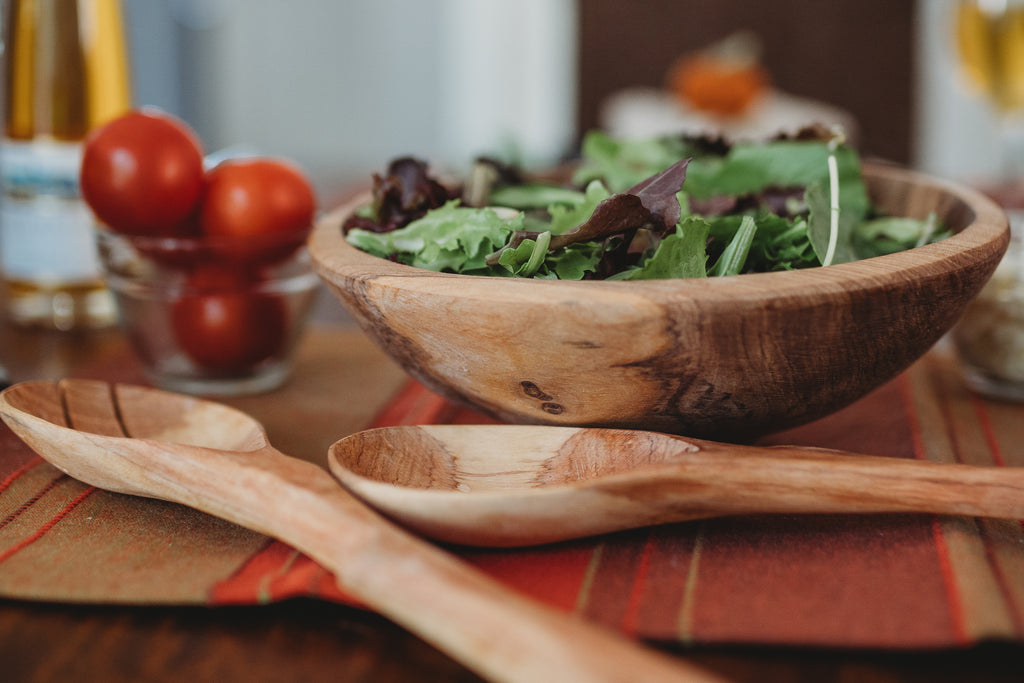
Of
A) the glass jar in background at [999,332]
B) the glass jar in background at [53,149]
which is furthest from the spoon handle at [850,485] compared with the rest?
the glass jar in background at [53,149]

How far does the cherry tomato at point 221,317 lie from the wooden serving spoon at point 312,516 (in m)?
0.20

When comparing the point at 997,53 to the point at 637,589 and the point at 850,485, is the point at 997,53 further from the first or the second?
the point at 637,589

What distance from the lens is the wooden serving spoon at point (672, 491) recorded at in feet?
1.68

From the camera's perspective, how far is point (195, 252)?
909 millimetres

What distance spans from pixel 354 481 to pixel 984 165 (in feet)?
14.0

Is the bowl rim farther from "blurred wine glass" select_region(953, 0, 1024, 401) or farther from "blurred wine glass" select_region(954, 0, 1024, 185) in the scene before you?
"blurred wine glass" select_region(954, 0, 1024, 185)

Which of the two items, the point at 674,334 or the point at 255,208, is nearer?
the point at 674,334

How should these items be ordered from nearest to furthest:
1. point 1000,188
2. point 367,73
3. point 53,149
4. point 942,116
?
1. point 53,149
2. point 1000,188
3. point 942,116
4. point 367,73

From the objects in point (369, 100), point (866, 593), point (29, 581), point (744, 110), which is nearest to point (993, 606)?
point (866, 593)

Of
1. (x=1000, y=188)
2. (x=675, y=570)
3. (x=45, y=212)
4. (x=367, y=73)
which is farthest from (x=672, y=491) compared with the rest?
(x=367, y=73)

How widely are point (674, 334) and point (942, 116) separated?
4155mm

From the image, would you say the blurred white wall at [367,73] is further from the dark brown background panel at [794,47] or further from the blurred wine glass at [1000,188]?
the blurred wine glass at [1000,188]

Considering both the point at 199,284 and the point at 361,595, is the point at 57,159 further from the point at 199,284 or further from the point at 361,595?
the point at 361,595

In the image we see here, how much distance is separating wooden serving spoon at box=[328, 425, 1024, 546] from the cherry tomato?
40cm
